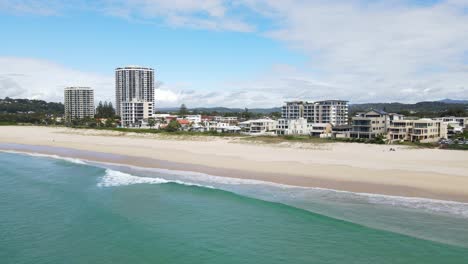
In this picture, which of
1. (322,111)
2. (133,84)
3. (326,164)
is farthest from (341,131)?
(133,84)

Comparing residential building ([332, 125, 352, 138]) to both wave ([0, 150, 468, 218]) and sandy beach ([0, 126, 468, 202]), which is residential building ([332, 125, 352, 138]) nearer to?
sandy beach ([0, 126, 468, 202])

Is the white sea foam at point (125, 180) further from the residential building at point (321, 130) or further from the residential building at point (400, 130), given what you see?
the residential building at point (321, 130)

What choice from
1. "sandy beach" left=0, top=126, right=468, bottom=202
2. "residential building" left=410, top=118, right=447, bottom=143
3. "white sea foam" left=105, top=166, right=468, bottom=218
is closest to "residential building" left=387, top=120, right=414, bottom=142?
"residential building" left=410, top=118, right=447, bottom=143

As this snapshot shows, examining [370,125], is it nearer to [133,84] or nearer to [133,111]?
[133,111]

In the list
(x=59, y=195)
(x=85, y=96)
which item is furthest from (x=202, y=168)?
(x=85, y=96)

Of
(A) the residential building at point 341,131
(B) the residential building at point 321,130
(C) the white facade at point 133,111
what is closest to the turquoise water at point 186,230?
(A) the residential building at point 341,131

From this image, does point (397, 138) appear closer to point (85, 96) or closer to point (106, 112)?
point (106, 112)
